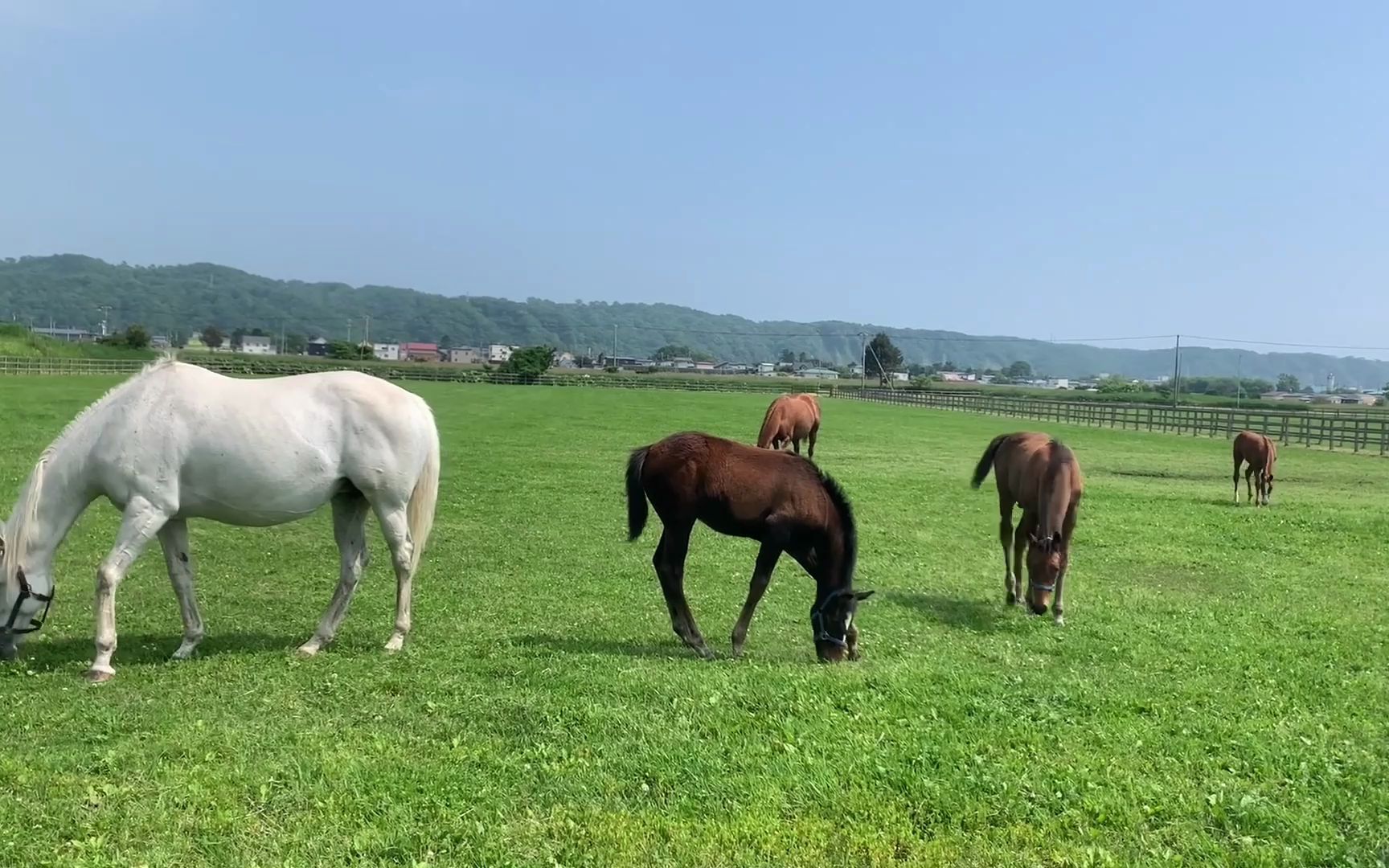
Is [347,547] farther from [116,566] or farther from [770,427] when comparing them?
[770,427]

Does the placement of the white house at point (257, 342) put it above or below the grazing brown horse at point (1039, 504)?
above

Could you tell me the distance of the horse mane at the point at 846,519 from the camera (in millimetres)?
7324

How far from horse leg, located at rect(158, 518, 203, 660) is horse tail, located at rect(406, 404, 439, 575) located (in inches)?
60.2

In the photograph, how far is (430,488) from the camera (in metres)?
7.65

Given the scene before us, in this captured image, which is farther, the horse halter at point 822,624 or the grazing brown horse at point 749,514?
the grazing brown horse at point 749,514

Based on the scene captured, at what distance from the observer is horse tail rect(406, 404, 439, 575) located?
7582 mm

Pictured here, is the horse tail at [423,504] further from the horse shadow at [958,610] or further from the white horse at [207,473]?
the horse shadow at [958,610]

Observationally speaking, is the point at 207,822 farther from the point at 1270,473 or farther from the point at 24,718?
the point at 1270,473

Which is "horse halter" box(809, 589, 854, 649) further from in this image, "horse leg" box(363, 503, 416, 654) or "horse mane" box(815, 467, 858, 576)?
"horse leg" box(363, 503, 416, 654)

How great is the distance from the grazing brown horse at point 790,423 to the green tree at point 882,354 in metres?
98.7

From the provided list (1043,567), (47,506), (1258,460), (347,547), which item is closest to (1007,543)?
(1043,567)

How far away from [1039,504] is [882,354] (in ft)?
392

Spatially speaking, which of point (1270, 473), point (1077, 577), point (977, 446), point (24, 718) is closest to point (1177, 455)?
point (977, 446)

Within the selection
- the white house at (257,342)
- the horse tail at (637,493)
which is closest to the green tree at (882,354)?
the white house at (257,342)
